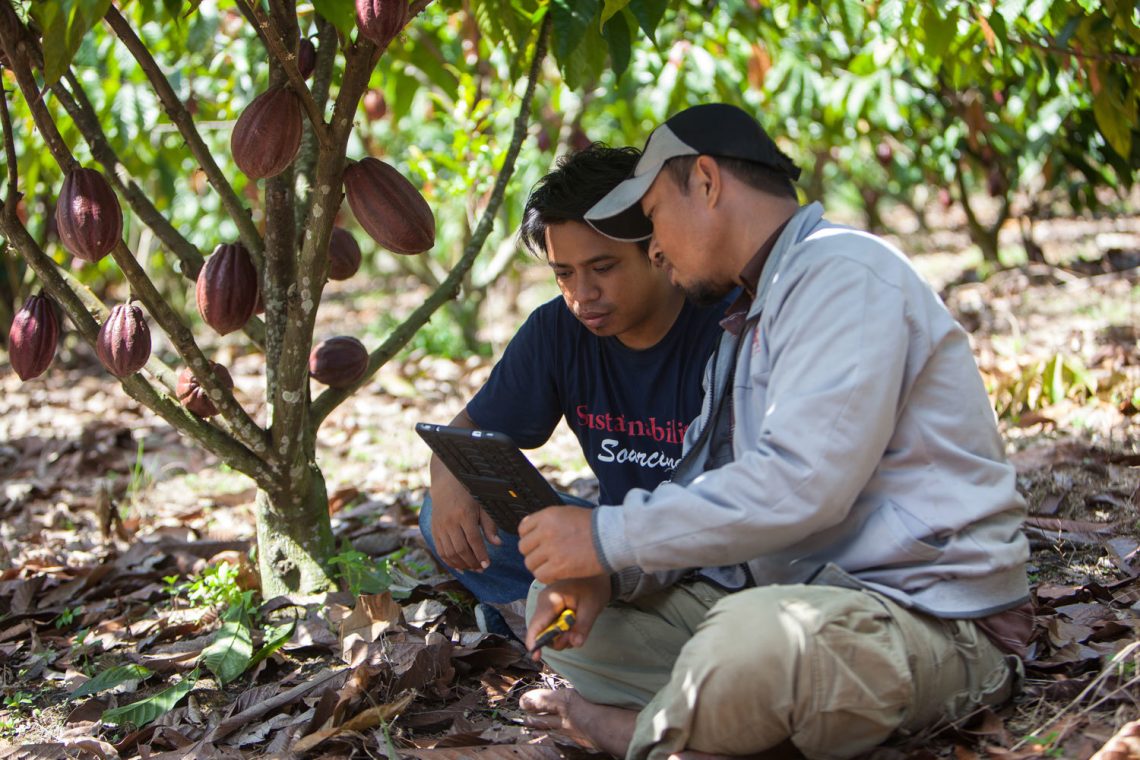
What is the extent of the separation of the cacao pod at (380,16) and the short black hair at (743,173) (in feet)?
1.52

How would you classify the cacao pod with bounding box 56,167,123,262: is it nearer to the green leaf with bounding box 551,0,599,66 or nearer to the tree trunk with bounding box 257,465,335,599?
the tree trunk with bounding box 257,465,335,599

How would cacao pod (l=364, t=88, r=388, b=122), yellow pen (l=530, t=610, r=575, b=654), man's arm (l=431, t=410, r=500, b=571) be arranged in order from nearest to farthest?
yellow pen (l=530, t=610, r=575, b=654), man's arm (l=431, t=410, r=500, b=571), cacao pod (l=364, t=88, r=388, b=122)

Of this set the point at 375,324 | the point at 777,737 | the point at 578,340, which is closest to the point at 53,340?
the point at 578,340

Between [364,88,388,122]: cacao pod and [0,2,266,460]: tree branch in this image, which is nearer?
[0,2,266,460]: tree branch

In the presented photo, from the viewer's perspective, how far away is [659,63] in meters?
4.23

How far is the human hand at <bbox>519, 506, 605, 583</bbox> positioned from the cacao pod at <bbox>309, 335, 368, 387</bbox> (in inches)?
36.6

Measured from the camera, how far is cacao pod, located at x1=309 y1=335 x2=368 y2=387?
237cm

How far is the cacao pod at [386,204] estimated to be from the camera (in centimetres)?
199

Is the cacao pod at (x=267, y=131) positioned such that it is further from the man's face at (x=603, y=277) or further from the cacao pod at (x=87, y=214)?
the man's face at (x=603, y=277)

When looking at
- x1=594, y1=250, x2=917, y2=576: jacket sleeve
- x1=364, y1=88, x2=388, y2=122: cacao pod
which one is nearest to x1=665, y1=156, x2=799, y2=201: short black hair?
x1=594, y1=250, x2=917, y2=576: jacket sleeve

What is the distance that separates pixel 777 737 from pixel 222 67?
3626 millimetres

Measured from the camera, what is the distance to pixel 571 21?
7.10 feet

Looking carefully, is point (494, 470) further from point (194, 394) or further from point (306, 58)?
point (306, 58)

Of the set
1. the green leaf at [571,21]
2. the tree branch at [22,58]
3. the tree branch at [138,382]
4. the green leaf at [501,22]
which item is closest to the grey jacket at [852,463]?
the green leaf at [571,21]
